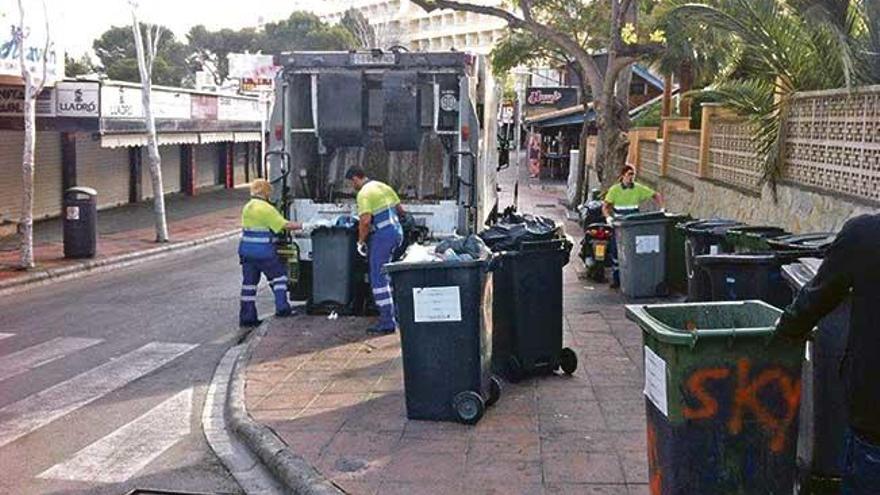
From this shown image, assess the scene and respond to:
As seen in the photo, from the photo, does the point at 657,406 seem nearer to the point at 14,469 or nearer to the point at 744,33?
the point at 14,469

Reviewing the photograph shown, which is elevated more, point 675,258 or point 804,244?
point 804,244

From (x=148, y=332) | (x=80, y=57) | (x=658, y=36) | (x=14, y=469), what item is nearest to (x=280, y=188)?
(x=148, y=332)

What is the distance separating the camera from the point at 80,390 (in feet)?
27.3

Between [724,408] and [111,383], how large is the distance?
5917 millimetres

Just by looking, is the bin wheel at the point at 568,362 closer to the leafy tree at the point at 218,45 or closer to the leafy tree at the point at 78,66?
the leafy tree at the point at 78,66

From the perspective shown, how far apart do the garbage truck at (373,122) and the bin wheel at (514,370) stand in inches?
151

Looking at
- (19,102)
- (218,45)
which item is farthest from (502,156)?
(218,45)

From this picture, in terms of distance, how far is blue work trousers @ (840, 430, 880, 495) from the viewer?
3510 millimetres

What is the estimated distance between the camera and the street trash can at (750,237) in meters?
7.41

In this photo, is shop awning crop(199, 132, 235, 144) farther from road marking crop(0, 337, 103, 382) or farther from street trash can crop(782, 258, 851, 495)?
street trash can crop(782, 258, 851, 495)

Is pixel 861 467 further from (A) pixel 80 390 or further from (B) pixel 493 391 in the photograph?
(A) pixel 80 390

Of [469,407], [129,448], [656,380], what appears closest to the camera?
[656,380]

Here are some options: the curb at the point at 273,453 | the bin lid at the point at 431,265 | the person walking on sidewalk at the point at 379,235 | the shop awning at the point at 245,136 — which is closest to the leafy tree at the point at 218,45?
the shop awning at the point at 245,136

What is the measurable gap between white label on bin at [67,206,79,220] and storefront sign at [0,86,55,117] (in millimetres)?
3842
